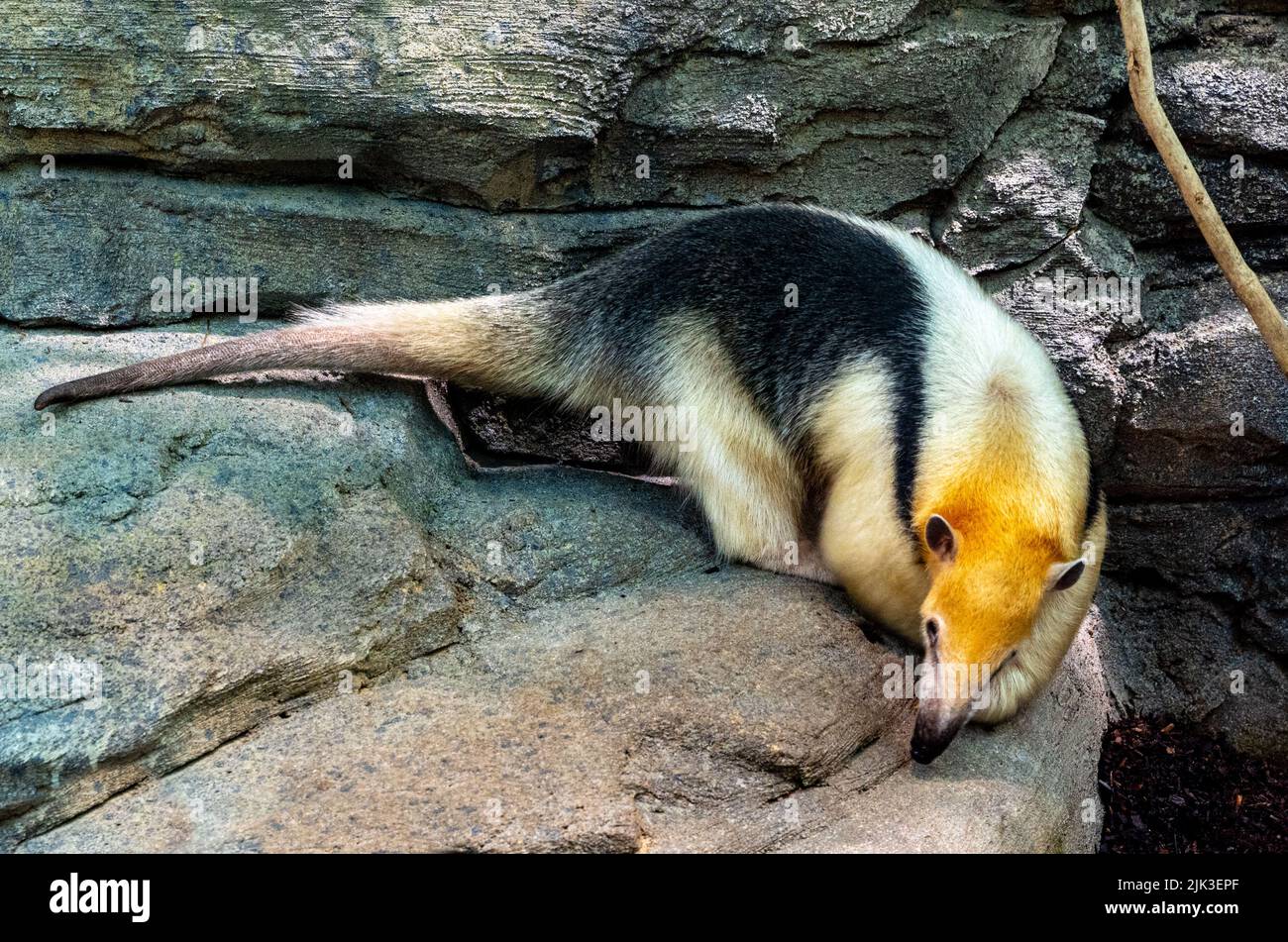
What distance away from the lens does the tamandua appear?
5258 millimetres

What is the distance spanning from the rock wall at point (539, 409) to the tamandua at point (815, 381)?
30 cm

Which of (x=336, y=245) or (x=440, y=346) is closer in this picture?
(x=440, y=346)

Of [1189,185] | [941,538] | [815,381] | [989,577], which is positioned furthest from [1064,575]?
[1189,185]

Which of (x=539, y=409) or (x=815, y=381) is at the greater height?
(x=815, y=381)

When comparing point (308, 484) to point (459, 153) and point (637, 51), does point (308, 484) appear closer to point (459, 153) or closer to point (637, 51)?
point (459, 153)

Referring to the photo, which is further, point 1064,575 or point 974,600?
point 1064,575

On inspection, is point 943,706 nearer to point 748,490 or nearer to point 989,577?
point 989,577

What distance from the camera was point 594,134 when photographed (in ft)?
21.6

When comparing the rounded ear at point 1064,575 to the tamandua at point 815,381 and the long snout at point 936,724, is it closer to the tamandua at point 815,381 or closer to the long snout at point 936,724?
the tamandua at point 815,381

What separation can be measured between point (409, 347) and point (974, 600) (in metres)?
2.90

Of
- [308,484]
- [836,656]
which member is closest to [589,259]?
[308,484]

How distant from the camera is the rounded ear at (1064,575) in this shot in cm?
493

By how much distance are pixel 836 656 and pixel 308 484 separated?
2.41m

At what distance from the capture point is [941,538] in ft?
16.2
